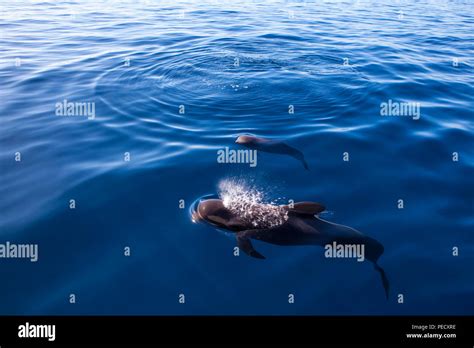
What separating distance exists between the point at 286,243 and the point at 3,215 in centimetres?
584

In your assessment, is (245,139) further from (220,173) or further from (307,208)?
(307,208)

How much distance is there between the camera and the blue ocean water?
253 inches

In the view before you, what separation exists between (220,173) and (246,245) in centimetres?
250

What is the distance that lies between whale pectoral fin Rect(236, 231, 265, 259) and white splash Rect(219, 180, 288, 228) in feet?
1.09

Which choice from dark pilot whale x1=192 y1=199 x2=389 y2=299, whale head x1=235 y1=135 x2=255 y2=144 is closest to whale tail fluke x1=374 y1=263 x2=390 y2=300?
dark pilot whale x1=192 y1=199 x2=389 y2=299

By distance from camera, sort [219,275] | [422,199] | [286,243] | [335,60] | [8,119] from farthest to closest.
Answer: [335,60], [8,119], [422,199], [286,243], [219,275]

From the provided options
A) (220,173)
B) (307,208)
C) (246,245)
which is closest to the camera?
(246,245)

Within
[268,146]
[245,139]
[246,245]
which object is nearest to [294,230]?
[246,245]

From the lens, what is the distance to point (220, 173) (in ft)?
29.2

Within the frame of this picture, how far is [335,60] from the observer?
55.7 ft

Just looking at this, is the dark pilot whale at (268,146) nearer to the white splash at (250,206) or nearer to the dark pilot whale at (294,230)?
the white splash at (250,206)
